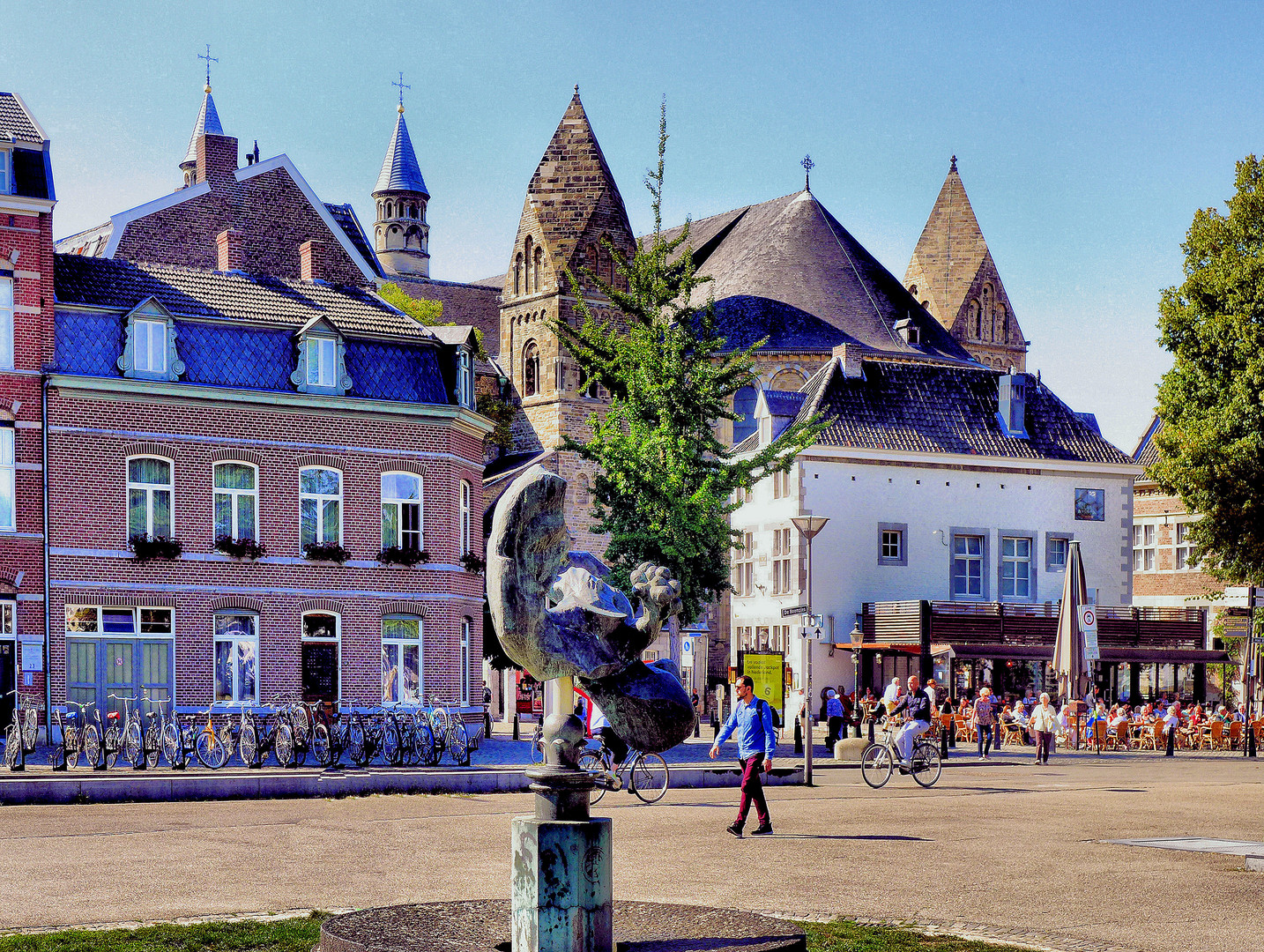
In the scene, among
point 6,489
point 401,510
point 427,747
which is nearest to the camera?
point 427,747

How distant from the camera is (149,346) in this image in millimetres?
31641

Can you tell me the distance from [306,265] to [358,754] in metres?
16.4

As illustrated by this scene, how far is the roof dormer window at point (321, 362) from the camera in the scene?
32.9 m

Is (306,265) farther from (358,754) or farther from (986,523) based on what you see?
(986,523)

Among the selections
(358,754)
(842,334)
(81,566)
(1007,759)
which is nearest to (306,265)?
(81,566)

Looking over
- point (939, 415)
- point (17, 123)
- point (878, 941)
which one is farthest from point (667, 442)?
point (878, 941)

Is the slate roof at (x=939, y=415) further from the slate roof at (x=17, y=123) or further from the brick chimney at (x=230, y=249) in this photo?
the slate roof at (x=17, y=123)

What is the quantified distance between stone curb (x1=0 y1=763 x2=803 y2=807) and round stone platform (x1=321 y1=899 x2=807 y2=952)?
38.1 ft

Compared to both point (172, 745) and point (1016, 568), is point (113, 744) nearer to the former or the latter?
point (172, 745)

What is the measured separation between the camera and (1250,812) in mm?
19500

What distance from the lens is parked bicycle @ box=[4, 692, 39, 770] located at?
24469 millimetres

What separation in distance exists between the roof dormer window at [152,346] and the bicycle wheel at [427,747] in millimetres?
9319

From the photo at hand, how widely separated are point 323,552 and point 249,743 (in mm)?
6885

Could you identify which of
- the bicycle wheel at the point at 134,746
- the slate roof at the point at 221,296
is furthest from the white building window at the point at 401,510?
the bicycle wheel at the point at 134,746
